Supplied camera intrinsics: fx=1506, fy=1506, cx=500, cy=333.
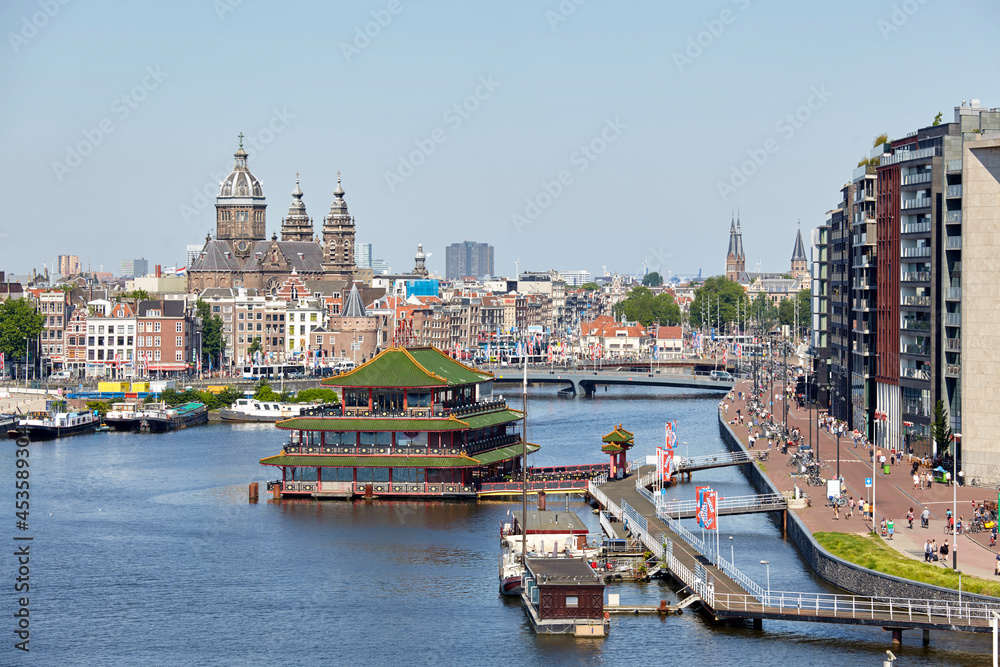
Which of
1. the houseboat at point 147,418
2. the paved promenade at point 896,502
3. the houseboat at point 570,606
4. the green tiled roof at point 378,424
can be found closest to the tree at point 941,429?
the paved promenade at point 896,502

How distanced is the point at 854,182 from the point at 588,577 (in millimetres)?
69061

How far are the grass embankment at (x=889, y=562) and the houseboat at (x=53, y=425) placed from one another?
291 feet

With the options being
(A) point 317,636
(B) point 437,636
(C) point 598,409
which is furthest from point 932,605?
(C) point 598,409

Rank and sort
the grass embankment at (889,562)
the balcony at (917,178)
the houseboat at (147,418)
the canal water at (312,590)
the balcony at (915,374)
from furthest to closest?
the houseboat at (147,418)
the balcony at (917,178)
the balcony at (915,374)
the grass embankment at (889,562)
the canal water at (312,590)

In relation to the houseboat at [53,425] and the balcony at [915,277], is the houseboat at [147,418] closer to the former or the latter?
the houseboat at [53,425]

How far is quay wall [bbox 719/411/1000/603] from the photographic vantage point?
195 ft

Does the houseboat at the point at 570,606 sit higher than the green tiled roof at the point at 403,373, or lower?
lower

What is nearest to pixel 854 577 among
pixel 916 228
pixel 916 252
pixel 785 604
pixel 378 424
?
pixel 785 604

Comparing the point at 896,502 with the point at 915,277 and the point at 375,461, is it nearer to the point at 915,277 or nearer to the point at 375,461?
the point at 915,277

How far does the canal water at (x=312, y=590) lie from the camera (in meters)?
58.7

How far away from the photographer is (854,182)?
123 meters

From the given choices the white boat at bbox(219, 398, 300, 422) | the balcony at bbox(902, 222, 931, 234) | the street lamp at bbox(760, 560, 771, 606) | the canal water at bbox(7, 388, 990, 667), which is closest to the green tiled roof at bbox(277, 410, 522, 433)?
the canal water at bbox(7, 388, 990, 667)

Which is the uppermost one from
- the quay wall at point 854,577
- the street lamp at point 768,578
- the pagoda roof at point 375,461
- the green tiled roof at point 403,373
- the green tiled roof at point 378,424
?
the green tiled roof at point 403,373

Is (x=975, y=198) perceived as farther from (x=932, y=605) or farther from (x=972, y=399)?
(x=932, y=605)
